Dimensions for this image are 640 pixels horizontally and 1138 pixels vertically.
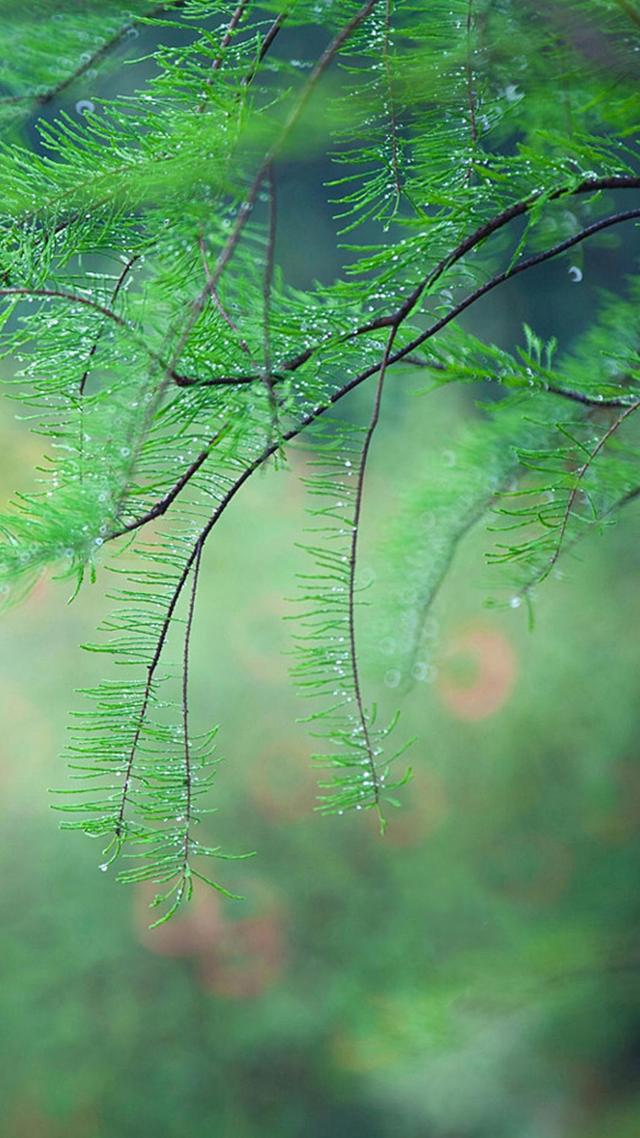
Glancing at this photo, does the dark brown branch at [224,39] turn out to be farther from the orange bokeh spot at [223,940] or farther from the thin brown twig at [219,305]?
the orange bokeh spot at [223,940]

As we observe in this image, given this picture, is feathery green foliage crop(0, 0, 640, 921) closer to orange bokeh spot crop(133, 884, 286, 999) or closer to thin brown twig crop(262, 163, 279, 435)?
thin brown twig crop(262, 163, 279, 435)

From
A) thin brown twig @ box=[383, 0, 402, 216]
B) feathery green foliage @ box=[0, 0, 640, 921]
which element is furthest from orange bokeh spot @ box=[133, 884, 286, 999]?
thin brown twig @ box=[383, 0, 402, 216]

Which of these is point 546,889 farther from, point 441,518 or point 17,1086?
point 441,518

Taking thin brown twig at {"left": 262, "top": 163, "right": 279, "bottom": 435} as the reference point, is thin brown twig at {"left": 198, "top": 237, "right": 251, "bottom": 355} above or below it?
above

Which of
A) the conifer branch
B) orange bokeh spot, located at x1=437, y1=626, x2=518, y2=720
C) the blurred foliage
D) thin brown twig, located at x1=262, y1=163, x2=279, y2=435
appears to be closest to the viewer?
thin brown twig, located at x1=262, y1=163, x2=279, y2=435

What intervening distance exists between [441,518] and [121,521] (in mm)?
417

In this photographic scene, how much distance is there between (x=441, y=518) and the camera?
740 mm

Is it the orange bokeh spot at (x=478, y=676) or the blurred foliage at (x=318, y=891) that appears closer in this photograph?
the blurred foliage at (x=318, y=891)

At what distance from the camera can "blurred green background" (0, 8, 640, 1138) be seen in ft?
4.65

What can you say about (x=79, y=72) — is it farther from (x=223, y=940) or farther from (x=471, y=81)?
(x=223, y=940)

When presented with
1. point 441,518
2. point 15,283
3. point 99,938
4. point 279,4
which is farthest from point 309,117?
point 99,938

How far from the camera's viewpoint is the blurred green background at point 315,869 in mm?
1417

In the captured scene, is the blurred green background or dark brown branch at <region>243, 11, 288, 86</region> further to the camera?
the blurred green background

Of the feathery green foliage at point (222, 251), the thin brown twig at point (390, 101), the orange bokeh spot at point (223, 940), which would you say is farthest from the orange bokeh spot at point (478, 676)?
the thin brown twig at point (390, 101)
